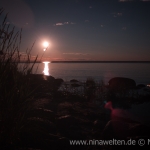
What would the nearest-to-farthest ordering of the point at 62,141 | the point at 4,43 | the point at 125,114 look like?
the point at 4,43, the point at 62,141, the point at 125,114

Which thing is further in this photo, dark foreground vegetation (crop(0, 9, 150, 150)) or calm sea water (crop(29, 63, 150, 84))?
calm sea water (crop(29, 63, 150, 84))

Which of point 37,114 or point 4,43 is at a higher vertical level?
point 4,43

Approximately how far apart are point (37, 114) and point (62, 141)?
1973 mm

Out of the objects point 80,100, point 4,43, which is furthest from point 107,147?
point 80,100

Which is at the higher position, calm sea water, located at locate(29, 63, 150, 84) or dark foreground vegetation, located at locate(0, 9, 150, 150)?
calm sea water, located at locate(29, 63, 150, 84)

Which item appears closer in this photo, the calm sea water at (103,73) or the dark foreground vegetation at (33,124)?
the dark foreground vegetation at (33,124)

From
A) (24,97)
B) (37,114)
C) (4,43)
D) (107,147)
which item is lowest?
(107,147)

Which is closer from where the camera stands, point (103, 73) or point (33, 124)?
point (33, 124)

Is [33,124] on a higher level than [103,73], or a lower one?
lower

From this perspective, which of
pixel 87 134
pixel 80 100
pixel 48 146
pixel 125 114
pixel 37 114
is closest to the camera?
pixel 48 146

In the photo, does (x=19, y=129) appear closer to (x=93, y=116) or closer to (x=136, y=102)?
(x=93, y=116)

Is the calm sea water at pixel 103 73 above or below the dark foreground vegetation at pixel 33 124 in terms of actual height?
above

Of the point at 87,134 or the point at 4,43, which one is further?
the point at 87,134

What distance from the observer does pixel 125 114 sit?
852 cm
